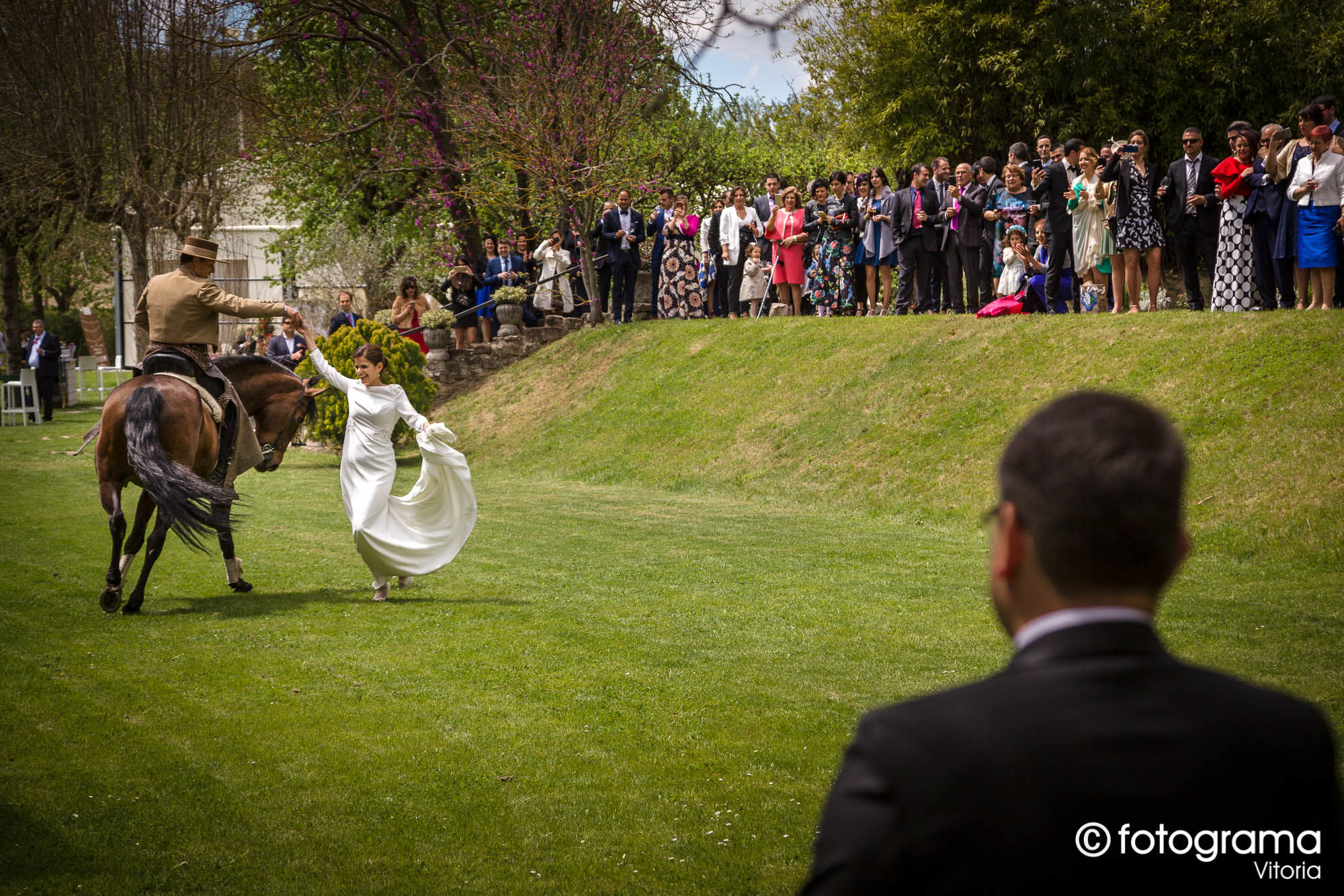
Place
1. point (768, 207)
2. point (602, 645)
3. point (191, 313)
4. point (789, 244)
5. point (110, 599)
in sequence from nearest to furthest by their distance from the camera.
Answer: point (602, 645)
point (110, 599)
point (191, 313)
point (789, 244)
point (768, 207)

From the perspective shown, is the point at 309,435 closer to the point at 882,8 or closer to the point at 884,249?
the point at 884,249

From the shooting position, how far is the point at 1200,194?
56.0 ft

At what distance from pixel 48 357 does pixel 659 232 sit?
18.3 meters

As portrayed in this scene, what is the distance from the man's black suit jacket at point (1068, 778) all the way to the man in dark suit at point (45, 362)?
35.1m

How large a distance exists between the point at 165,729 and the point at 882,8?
99.7ft

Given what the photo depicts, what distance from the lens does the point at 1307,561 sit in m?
11.4

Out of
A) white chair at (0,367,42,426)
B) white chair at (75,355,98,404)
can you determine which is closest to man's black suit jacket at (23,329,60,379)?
white chair at (0,367,42,426)

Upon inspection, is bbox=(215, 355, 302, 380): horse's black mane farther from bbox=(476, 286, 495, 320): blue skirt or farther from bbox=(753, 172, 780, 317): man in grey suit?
bbox=(476, 286, 495, 320): blue skirt

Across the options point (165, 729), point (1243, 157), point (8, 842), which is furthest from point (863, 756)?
point (1243, 157)

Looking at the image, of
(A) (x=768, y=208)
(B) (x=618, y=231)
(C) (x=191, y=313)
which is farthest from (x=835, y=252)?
(C) (x=191, y=313)

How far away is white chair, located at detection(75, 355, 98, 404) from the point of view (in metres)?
40.0

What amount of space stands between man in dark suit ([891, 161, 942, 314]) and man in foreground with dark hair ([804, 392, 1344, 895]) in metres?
19.5

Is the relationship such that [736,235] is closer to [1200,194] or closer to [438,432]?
[1200,194]

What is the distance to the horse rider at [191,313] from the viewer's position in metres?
10.8
